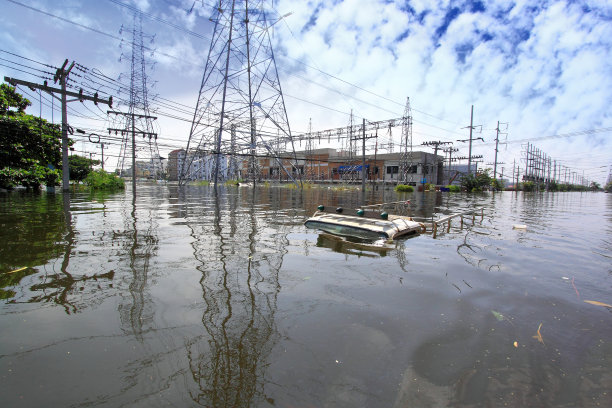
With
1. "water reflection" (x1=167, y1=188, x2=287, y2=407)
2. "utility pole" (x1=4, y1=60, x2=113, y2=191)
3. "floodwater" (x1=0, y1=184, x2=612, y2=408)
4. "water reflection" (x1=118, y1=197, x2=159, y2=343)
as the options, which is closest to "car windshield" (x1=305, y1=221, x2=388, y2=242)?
"floodwater" (x1=0, y1=184, x2=612, y2=408)

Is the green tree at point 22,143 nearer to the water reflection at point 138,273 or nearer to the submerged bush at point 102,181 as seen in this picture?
the submerged bush at point 102,181

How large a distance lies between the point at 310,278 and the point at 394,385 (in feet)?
7.71

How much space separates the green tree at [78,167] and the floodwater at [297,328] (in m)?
49.8

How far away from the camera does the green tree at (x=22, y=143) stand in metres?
20.8

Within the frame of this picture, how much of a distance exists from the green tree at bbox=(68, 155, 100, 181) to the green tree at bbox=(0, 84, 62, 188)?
835 inches

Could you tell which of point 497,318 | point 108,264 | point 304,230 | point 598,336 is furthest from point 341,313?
point 304,230

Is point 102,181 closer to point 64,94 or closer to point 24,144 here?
point 24,144

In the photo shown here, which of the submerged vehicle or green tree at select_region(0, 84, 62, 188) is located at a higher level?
green tree at select_region(0, 84, 62, 188)

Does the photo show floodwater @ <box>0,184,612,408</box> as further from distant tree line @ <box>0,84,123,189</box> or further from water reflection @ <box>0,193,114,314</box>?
distant tree line @ <box>0,84,123,189</box>

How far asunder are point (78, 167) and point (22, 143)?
90.6 ft

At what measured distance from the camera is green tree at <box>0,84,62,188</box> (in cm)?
2078

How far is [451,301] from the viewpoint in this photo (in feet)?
12.2

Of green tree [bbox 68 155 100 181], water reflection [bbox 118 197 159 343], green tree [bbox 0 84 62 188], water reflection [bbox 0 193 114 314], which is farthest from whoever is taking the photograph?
green tree [bbox 68 155 100 181]

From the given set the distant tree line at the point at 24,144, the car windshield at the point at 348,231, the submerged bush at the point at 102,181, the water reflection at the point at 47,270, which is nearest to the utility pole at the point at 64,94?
the distant tree line at the point at 24,144
